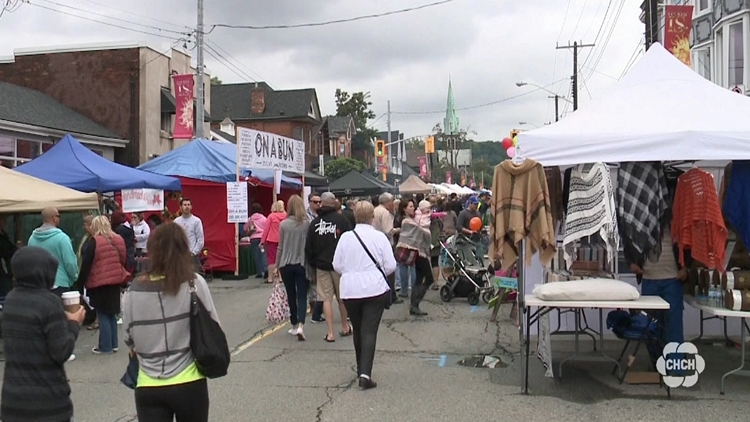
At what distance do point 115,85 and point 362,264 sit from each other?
23.5 meters

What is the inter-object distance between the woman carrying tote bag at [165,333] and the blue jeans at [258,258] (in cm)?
1331

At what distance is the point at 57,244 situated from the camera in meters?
8.86

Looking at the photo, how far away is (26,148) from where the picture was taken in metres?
21.2

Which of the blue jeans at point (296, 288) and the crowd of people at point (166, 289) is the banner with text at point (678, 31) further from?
the blue jeans at point (296, 288)

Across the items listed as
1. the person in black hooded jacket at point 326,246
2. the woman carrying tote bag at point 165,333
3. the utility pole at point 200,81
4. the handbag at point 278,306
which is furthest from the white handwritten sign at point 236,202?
the woman carrying tote bag at point 165,333

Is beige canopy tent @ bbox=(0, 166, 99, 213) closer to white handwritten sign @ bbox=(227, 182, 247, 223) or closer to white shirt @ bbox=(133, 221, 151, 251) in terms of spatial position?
white shirt @ bbox=(133, 221, 151, 251)

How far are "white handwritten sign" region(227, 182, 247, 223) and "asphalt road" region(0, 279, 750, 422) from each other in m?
6.84

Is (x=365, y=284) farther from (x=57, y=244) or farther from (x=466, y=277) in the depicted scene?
(x=466, y=277)

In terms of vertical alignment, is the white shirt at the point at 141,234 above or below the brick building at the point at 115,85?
below

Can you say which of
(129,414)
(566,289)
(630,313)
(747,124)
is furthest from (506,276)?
(129,414)

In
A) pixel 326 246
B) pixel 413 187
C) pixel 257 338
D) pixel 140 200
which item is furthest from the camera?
pixel 413 187

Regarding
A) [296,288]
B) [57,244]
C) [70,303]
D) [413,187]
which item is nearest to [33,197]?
[57,244]

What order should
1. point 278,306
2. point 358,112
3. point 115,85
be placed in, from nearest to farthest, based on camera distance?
point 278,306 < point 115,85 < point 358,112

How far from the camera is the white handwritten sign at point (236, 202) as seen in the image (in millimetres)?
16703
